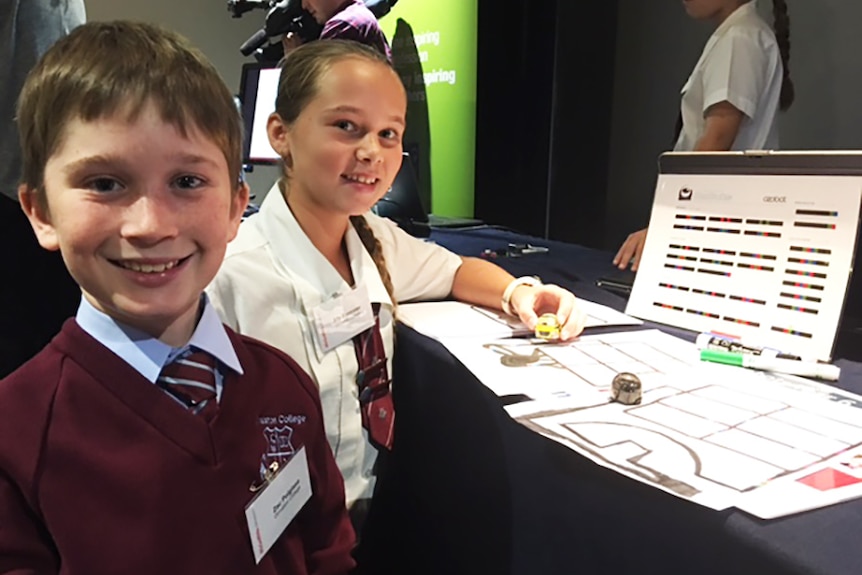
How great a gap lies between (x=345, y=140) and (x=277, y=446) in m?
0.49

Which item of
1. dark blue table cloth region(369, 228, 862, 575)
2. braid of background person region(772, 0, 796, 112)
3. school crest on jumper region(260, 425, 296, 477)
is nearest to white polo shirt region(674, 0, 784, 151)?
braid of background person region(772, 0, 796, 112)

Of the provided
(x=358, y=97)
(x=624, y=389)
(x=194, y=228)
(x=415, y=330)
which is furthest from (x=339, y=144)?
(x=624, y=389)

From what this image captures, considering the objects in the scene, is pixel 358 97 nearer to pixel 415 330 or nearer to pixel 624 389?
pixel 415 330

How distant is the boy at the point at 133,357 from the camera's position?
21.4 inches

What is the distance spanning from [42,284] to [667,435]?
1073 mm

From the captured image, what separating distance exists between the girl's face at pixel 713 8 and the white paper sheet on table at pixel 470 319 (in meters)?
0.92

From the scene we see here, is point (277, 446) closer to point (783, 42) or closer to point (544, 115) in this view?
point (783, 42)

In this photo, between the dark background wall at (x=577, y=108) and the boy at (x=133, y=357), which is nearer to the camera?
the boy at (x=133, y=357)

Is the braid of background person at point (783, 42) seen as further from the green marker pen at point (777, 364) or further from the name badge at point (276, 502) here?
the name badge at point (276, 502)

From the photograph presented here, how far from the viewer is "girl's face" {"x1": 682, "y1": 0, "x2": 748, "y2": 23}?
5.29ft

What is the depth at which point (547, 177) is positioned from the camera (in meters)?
2.67

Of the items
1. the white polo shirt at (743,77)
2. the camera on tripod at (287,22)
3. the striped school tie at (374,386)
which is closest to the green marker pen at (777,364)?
the striped school tie at (374,386)

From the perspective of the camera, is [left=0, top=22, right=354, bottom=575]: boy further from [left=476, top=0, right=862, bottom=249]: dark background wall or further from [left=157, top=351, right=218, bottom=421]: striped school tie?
[left=476, top=0, right=862, bottom=249]: dark background wall

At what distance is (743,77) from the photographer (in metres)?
1.51
